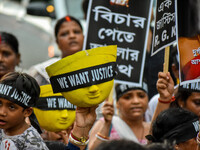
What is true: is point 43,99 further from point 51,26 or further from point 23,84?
point 51,26

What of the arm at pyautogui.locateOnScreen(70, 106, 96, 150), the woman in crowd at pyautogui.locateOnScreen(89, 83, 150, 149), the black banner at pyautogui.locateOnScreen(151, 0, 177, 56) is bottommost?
the woman in crowd at pyautogui.locateOnScreen(89, 83, 150, 149)

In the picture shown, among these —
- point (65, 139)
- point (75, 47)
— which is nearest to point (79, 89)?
point (65, 139)

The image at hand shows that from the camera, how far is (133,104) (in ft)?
16.6

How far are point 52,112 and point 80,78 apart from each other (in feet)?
3.02

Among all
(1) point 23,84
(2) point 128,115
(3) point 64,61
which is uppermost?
(3) point 64,61

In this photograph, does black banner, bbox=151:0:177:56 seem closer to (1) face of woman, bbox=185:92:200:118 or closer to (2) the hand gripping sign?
(1) face of woman, bbox=185:92:200:118

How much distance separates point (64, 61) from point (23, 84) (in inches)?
18.0

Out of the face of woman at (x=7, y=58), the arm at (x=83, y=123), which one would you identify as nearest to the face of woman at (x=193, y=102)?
the arm at (x=83, y=123)

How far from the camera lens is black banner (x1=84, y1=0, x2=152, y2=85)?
4383mm

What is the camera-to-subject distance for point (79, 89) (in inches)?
121

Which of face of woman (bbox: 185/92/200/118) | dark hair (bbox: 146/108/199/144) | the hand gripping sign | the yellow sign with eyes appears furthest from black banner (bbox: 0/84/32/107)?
face of woman (bbox: 185/92/200/118)

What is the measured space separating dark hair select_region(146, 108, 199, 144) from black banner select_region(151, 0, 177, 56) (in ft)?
2.26

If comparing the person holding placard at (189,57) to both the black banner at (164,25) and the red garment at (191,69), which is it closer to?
the red garment at (191,69)

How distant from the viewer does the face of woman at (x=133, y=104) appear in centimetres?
503
